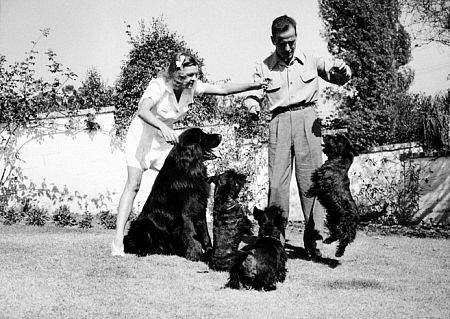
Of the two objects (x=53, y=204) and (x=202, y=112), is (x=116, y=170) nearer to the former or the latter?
(x=53, y=204)

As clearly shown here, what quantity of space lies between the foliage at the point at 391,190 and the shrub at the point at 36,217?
5.32 m

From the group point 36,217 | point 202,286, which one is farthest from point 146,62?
point 202,286

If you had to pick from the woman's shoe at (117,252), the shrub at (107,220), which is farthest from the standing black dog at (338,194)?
the shrub at (107,220)

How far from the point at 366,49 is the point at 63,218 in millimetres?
7822

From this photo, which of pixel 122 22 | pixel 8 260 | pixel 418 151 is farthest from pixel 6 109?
pixel 418 151

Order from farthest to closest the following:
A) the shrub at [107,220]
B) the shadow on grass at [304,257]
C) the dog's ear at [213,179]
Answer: the shrub at [107,220] → the shadow on grass at [304,257] → the dog's ear at [213,179]

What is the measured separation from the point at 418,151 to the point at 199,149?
459 cm

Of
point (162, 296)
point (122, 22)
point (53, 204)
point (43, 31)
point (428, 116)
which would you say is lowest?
point (162, 296)

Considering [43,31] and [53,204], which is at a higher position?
[43,31]

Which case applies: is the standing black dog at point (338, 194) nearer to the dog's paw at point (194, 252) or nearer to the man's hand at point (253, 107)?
the man's hand at point (253, 107)

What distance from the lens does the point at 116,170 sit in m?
8.97

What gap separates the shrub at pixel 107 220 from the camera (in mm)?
7918

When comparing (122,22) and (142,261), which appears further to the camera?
(122,22)

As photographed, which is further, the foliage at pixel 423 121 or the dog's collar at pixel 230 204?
the foliage at pixel 423 121
